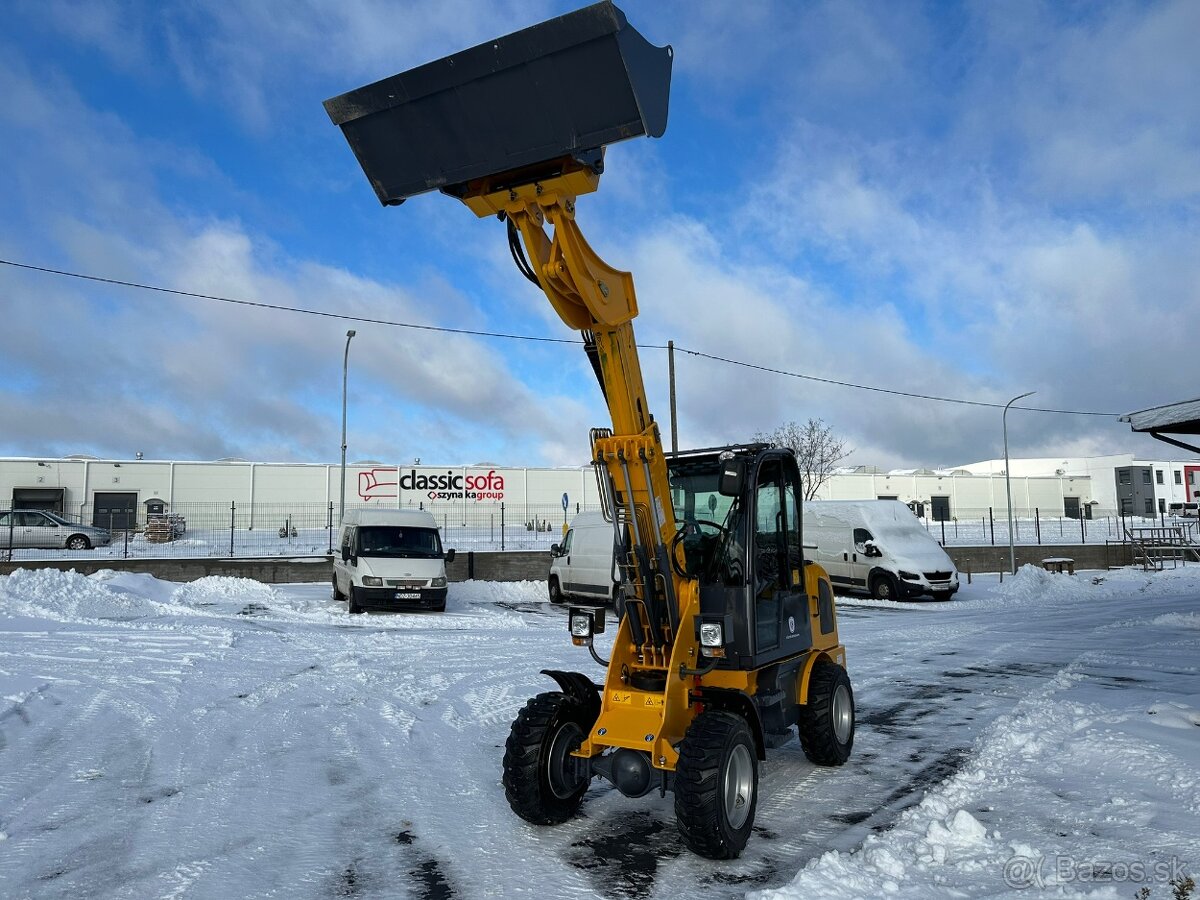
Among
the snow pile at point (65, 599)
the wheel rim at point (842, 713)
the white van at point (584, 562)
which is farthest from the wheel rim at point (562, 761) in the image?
the snow pile at point (65, 599)

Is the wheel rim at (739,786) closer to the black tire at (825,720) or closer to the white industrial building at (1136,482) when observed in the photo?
the black tire at (825,720)

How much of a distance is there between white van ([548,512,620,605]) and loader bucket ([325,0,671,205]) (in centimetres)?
1330

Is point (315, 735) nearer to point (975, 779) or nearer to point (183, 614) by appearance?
point (975, 779)

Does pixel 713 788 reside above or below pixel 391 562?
below

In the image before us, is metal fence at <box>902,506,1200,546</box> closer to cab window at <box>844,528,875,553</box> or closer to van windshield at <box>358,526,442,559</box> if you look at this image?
cab window at <box>844,528,875,553</box>

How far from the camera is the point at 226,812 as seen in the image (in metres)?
5.39

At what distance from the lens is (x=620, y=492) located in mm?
5348

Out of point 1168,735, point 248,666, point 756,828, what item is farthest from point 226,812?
point 1168,735

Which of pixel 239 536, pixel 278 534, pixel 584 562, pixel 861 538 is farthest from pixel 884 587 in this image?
pixel 278 534

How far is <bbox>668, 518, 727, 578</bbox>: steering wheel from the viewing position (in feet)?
18.0

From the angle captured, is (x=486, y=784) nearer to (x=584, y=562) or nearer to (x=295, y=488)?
(x=584, y=562)

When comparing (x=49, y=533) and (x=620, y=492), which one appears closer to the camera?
(x=620, y=492)

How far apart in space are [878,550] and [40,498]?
39082 millimetres

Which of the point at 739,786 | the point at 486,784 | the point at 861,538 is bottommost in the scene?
the point at 486,784
